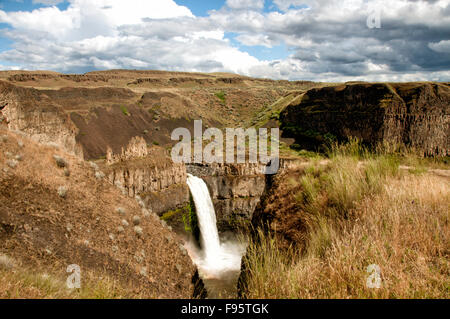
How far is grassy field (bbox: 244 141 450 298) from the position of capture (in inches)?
121

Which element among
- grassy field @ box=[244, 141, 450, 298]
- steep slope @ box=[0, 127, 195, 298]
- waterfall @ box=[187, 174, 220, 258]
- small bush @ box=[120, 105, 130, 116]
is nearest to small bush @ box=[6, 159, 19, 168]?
steep slope @ box=[0, 127, 195, 298]

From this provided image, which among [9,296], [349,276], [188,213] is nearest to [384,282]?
[349,276]

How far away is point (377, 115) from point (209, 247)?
2261 centimetres

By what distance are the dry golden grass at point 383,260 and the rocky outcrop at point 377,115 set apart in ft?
62.5

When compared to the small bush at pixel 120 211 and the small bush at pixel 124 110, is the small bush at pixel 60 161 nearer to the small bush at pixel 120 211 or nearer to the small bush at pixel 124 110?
the small bush at pixel 120 211

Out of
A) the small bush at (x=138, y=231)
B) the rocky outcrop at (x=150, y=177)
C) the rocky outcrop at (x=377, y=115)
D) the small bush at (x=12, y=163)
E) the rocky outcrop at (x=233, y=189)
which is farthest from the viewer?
the rocky outcrop at (x=233, y=189)

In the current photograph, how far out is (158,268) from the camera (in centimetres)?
909

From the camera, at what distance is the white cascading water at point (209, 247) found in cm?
2116

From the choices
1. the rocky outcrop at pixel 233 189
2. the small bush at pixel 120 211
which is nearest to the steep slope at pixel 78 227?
the small bush at pixel 120 211

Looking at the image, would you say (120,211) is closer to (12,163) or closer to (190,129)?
(12,163)

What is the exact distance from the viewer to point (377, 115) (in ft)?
102

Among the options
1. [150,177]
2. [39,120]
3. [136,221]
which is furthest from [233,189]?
[136,221]

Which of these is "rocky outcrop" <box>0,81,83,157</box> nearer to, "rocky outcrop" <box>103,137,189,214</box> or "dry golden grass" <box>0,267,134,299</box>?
"rocky outcrop" <box>103,137,189,214</box>

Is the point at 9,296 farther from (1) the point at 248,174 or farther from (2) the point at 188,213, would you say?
(1) the point at 248,174
